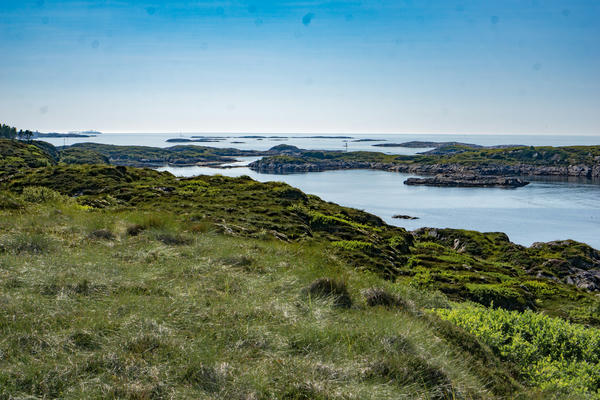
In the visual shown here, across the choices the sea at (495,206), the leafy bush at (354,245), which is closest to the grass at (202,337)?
the leafy bush at (354,245)

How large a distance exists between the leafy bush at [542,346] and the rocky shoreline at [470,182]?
556 feet

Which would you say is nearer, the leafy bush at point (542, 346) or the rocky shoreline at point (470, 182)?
the leafy bush at point (542, 346)

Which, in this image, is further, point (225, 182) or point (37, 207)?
point (225, 182)

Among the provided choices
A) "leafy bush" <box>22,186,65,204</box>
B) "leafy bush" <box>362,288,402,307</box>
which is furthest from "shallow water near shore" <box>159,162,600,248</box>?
"leafy bush" <box>362,288,402,307</box>

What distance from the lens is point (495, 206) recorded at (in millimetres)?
113750

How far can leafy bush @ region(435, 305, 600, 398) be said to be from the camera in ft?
23.5

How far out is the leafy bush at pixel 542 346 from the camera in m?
7.15

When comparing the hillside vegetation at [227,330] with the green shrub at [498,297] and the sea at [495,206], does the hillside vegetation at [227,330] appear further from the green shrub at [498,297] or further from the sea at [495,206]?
the sea at [495,206]

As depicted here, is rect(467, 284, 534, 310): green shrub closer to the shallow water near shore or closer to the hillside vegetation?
the hillside vegetation

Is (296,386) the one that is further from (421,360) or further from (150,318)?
(150,318)

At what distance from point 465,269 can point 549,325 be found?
89.8 feet

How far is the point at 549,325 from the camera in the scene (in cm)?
968

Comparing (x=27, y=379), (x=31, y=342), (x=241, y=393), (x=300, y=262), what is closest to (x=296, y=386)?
(x=241, y=393)

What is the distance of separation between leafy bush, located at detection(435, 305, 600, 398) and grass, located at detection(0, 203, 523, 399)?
1491 millimetres
